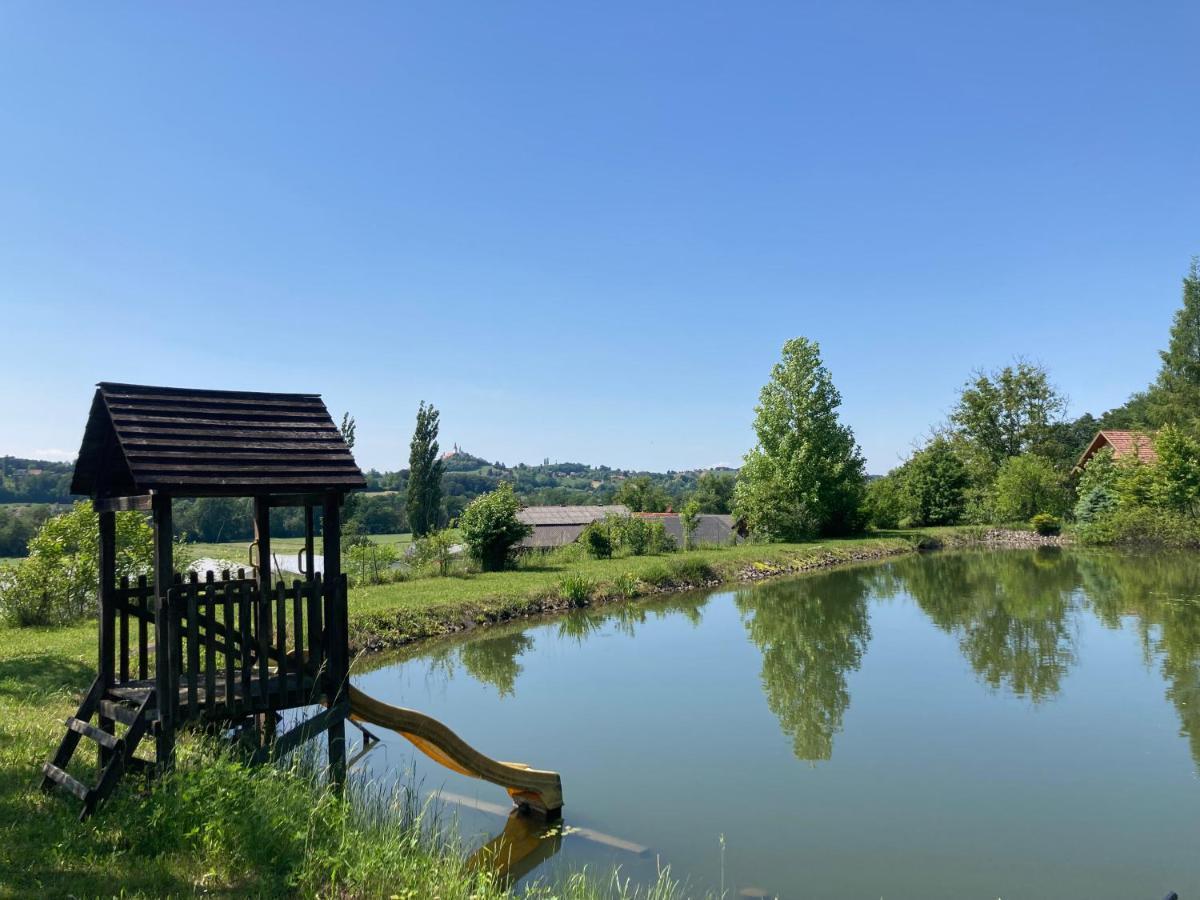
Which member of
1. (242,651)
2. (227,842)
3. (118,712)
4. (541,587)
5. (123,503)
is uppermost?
(123,503)

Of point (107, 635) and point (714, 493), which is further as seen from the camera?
point (714, 493)

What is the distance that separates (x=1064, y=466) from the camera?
→ 50.2m

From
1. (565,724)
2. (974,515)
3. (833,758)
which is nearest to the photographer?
(833,758)

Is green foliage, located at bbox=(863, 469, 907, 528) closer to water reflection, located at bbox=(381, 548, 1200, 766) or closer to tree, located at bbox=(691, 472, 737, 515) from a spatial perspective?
water reflection, located at bbox=(381, 548, 1200, 766)

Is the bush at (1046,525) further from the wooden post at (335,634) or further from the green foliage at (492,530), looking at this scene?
the wooden post at (335,634)

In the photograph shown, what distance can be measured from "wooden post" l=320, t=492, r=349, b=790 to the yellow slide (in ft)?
0.57

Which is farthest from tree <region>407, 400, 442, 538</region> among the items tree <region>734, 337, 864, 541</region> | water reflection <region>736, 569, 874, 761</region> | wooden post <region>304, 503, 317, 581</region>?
wooden post <region>304, 503, 317, 581</region>

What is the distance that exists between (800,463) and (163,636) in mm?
35737

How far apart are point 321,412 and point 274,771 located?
3020 mm

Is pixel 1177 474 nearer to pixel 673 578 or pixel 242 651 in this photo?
pixel 673 578

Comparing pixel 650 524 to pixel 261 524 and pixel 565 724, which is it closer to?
pixel 565 724

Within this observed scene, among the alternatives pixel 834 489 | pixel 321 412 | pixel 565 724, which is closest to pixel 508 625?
pixel 565 724

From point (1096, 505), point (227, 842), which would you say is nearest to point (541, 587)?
point (227, 842)

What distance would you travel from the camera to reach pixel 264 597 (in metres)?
6.29
